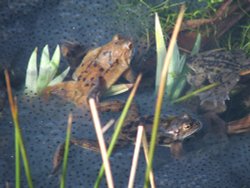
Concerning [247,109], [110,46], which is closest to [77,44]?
[110,46]

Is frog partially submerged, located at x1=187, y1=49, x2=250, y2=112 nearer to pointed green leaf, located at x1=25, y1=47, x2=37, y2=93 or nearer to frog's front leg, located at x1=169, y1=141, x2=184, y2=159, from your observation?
frog's front leg, located at x1=169, y1=141, x2=184, y2=159

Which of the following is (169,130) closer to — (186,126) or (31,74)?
(186,126)

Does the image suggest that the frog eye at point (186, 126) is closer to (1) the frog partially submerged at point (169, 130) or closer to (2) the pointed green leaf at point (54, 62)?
(1) the frog partially submerged at point (169, 130)

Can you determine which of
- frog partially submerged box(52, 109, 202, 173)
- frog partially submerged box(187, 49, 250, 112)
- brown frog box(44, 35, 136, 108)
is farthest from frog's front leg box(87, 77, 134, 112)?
frog partially submerged box(187, 49, 250, 112)

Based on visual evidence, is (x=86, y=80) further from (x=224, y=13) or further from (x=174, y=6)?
(x=224, y=13)

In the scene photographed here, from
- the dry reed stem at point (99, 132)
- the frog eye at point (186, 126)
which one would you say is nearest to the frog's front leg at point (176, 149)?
the frog eye at point (186, 126)

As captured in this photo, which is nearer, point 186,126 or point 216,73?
point 186,126

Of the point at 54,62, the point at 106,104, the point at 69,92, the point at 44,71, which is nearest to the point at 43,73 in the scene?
the point at 44,71
